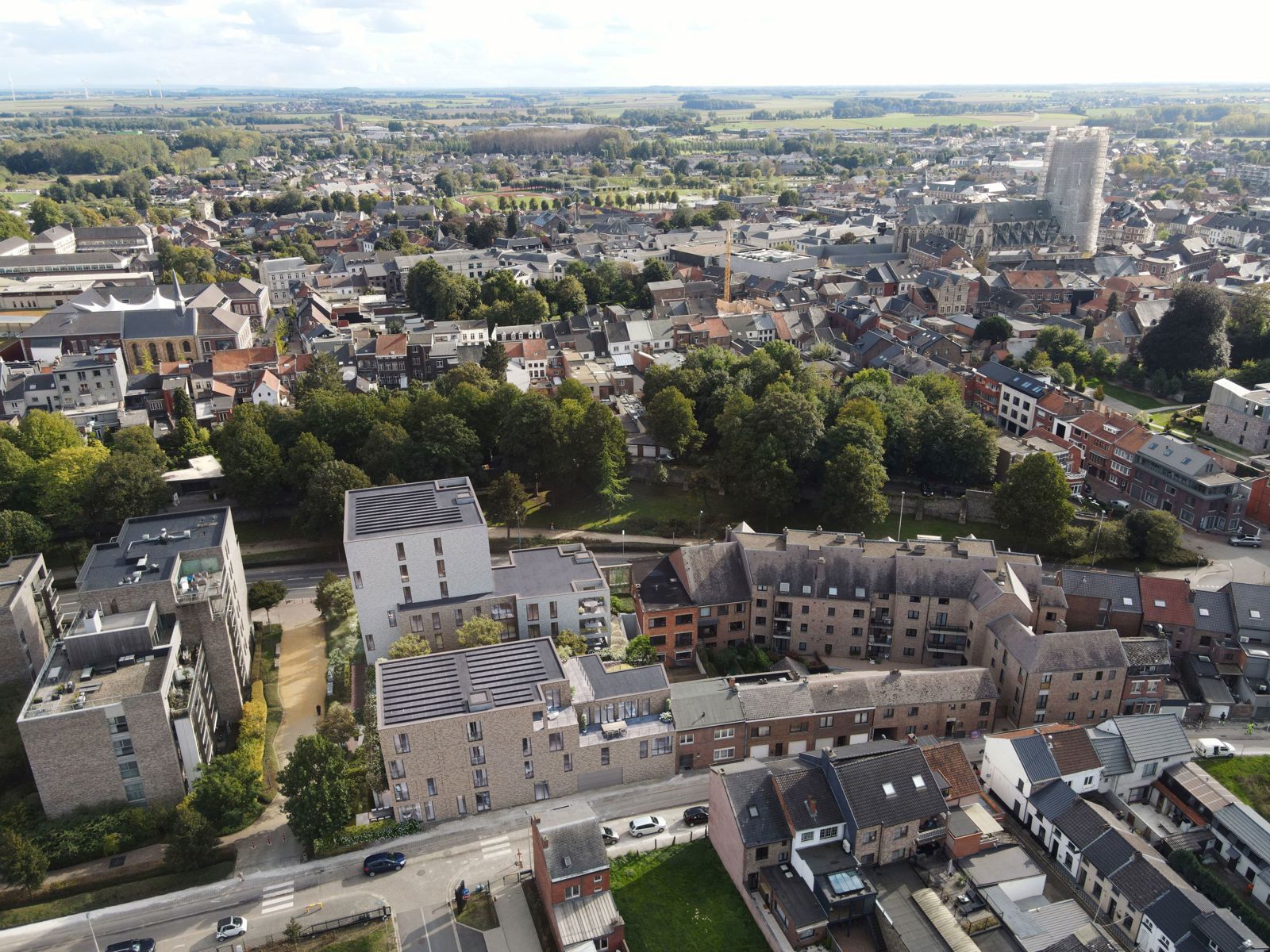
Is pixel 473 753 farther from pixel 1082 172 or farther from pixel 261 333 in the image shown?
pixel 1082 172

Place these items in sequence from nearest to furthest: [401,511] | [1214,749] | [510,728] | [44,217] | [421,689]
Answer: [510,728] < [421,689] < [1214,749] < [401,511] < [44,217]

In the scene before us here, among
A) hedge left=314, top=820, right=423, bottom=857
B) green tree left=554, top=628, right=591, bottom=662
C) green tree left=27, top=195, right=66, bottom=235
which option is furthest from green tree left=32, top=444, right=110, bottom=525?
green tree left=27, top=195, right=66, bottom=235

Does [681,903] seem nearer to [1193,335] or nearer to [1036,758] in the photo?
[1036,758]

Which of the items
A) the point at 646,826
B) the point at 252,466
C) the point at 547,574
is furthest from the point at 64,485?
the point at 646,826

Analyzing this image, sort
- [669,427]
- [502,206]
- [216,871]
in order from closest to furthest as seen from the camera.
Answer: [216,871], [669,427], [502,206]

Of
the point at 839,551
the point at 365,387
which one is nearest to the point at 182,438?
the point at 365,387

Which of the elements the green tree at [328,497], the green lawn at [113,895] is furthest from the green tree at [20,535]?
the green lawn at [113,895]
